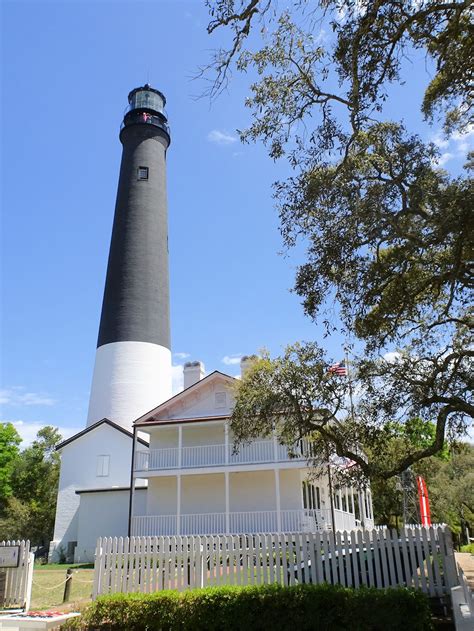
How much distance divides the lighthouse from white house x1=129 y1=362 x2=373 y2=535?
15.2 feet

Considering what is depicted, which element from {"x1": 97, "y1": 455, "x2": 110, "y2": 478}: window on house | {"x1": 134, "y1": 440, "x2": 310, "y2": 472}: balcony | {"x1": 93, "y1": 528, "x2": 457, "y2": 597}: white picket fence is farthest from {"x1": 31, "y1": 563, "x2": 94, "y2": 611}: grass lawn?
{"x1": 97, "y1": 455, "x2": 110, "y2": 478}: window on house

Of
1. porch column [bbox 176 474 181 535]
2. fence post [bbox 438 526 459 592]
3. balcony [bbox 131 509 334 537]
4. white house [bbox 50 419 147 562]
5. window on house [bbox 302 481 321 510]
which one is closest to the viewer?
fence post [bbox 438 526 459 592]

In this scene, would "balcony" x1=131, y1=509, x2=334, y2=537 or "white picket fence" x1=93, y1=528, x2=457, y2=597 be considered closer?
"white picket fence" x1=93, y1=528, x2=457, y2=597

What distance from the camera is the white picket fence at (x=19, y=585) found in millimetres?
11891

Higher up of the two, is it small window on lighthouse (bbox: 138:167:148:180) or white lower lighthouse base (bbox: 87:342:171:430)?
small window on lighthouse (bbox: 138:167:148:180)

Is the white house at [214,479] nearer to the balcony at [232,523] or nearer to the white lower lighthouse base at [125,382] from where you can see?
the balcony at [232,523]

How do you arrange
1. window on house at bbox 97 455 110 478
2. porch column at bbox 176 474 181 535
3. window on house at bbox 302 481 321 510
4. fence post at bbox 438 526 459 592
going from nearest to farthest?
fence post at bbox 438 526 459 592
porch column at bbox 176 474 181 535
window on house at bbox 302 481 321 510
window on house at bbox 97 455 110 478

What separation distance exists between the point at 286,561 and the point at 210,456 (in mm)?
13503

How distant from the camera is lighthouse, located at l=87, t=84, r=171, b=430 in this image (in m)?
30.3

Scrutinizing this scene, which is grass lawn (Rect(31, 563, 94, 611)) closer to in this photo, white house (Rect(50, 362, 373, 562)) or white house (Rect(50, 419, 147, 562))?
white house (Rect(50, 362, 373, 562))

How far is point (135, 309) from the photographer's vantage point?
30.7 meters

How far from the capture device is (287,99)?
9258mm

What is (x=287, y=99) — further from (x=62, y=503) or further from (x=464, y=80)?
Answer: (x=62, y=503)

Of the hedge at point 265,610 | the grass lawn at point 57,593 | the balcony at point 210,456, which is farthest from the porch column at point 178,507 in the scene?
the hedge at point 265,610
